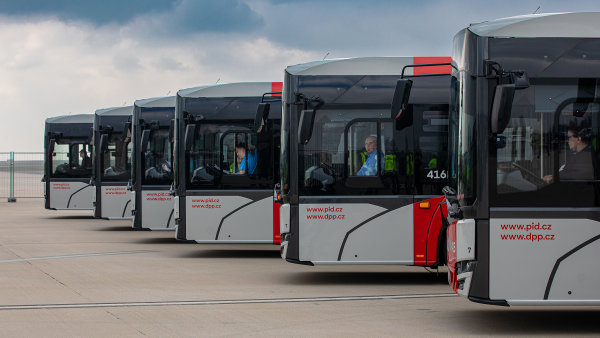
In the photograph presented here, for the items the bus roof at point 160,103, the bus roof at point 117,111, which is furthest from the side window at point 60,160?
the bus roof at point 160,103

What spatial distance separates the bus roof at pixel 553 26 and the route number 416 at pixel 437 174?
395cm

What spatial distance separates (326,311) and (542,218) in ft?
9.30

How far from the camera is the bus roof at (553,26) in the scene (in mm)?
9492

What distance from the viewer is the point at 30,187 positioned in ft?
155

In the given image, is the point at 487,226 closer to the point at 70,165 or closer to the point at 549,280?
the point at 549,280

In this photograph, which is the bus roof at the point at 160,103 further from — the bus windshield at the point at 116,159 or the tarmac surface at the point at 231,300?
the bus windshield at the point at 116,159

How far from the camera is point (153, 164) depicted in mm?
20828

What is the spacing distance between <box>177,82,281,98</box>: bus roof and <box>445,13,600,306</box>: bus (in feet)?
26.4

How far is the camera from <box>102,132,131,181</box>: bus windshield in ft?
81.6

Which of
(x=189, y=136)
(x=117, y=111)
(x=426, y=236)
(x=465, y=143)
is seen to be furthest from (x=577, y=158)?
(x=117, y=111)

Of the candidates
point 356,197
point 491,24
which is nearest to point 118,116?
point 356,197

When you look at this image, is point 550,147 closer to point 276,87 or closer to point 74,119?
point 276,87

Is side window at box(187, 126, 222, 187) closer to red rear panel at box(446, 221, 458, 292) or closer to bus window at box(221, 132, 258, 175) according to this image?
bus window at box(221, 132, 258, 175)

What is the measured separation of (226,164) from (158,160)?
154 inches
